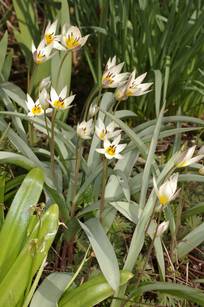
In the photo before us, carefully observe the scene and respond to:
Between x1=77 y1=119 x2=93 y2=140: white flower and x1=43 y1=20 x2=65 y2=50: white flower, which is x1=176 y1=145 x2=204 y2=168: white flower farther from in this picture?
x1=43 y1=20 x2=65 y2=50: white flower

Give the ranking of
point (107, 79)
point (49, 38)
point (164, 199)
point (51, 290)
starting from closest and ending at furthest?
point (164, 199) < point (51, 290) < point (107, 79) < point (49, 38)

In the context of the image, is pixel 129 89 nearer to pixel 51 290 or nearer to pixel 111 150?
pixel 111 150

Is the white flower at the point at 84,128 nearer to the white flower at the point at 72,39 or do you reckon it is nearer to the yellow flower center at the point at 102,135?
the yellow flower center at the point at 102,135

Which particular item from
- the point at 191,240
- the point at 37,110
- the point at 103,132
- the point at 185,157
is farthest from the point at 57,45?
the point at 191,240

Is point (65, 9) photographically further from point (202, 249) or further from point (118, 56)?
point (202, 249)

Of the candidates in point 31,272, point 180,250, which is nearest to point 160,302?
point 180,250

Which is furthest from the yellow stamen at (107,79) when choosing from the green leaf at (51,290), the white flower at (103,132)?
the green leaf at (51,290)
